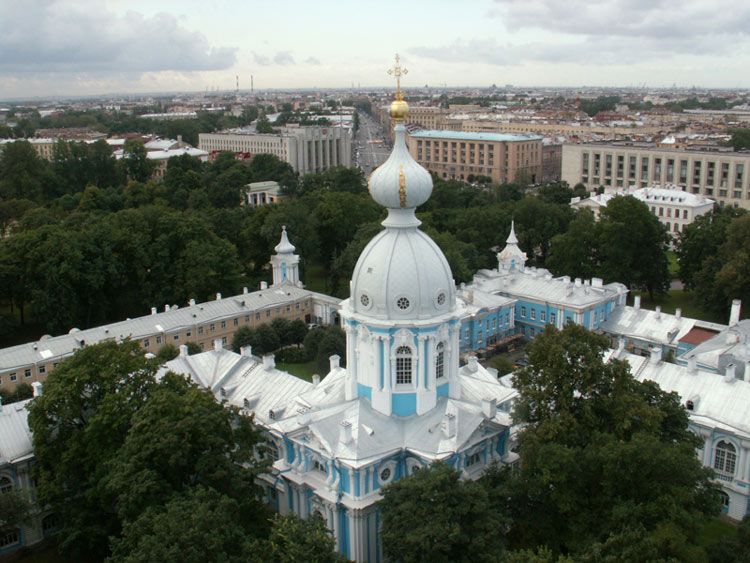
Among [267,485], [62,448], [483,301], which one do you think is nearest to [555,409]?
[267,485]

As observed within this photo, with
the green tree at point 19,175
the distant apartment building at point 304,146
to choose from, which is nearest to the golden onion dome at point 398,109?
the green tree at point 19,175

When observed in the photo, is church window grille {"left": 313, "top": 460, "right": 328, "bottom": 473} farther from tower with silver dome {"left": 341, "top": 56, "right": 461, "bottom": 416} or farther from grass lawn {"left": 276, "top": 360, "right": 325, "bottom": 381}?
grass lawn {"left": 276, "top": 360, "right": 325, "bottom": 381}

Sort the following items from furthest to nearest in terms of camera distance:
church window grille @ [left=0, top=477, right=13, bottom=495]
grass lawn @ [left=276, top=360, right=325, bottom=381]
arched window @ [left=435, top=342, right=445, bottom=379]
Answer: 1. grass lawn @ [left=276, top=360, right=325, bottom=381]
2. church window grille @ [left=0, top=477, right=13, bottom=495]
3. arched window @ [left=435, top=342, right=445, bottom=379]

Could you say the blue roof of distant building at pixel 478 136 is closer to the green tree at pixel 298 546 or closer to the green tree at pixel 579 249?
the green tree at pixel 579 249

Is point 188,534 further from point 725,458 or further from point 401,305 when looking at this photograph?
point 725,458

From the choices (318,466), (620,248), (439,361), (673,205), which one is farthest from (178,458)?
(673,205)

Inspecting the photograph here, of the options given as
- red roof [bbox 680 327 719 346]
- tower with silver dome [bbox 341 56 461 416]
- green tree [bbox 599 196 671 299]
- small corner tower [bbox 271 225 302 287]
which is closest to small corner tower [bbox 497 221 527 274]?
green tree [bbox 599 196 671 299]

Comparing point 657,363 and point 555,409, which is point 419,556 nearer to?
point 555,409
